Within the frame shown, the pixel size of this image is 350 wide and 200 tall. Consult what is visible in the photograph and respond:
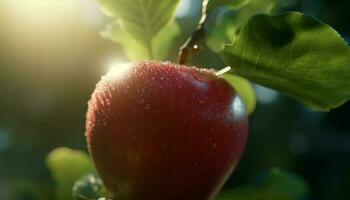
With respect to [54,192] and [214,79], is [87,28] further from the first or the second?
[214,79]

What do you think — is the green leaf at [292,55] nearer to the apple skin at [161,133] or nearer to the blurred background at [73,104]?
the apple skin at [161,133]

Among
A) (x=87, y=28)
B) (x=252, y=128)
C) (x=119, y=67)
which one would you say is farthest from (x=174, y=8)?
(x=87, y=28)

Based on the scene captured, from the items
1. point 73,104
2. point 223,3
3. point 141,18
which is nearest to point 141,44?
point 141,18

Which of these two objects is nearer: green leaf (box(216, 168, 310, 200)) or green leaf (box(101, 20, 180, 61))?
green leaf (box(101, 20, 180, 61))

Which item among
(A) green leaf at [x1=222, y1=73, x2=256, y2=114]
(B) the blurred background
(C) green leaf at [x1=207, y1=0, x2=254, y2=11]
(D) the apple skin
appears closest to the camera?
(D) the apple skin

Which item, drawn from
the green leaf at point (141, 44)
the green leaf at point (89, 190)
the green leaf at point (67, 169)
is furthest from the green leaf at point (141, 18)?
Answer: the green leaf at point (67, 169)

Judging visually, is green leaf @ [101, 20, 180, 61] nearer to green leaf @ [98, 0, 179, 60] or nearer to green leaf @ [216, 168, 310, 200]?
green leaf @ [98, 0, 179, 60]

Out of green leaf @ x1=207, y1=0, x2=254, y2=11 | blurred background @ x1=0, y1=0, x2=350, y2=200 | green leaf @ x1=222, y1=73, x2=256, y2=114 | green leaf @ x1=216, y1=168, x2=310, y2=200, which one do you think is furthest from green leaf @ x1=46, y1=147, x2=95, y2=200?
blurred background @ x1=0, y1=0, x2=350, y2=200
